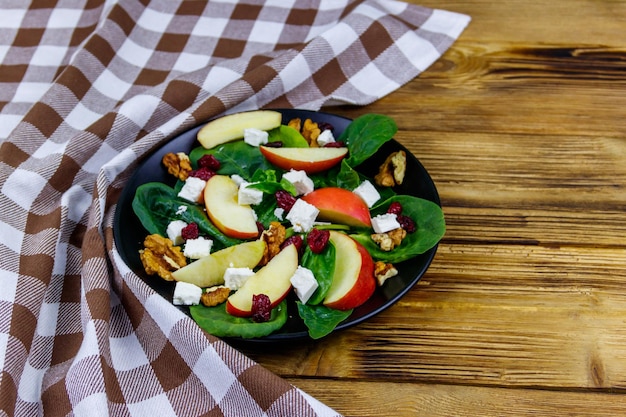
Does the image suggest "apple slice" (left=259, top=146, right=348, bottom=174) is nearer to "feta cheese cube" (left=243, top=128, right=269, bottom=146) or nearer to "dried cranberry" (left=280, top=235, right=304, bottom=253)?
"feta cheese cube" (left=243, top=128, right=269, bottom=146)

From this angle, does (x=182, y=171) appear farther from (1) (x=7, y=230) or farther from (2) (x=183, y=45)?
(2) (x=183, y=45)

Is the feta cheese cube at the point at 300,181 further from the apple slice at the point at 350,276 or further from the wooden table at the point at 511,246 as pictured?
the wooden table at the point at 511,246

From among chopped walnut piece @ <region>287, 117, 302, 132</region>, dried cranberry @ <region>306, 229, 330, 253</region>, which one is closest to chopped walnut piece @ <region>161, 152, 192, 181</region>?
chopped walnut piece @ <region>287, 117, 302, 132</region>

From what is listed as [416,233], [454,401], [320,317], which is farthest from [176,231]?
[454,401]

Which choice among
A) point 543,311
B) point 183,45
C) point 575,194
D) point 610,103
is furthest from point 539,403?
point 183,45

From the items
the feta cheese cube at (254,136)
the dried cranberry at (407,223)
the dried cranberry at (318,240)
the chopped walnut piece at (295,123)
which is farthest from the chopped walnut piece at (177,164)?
→ the dried cranberry at (407,223)

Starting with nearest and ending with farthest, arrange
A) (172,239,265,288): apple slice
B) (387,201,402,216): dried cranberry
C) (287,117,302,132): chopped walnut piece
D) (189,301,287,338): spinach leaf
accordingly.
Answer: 1. (189,301,287,338): spinach leaf
2. (172,239,265,288): apple slice
3. (387,201,402,216): dried cranberry
4. (287,117,302,132): chopped walnut piece
